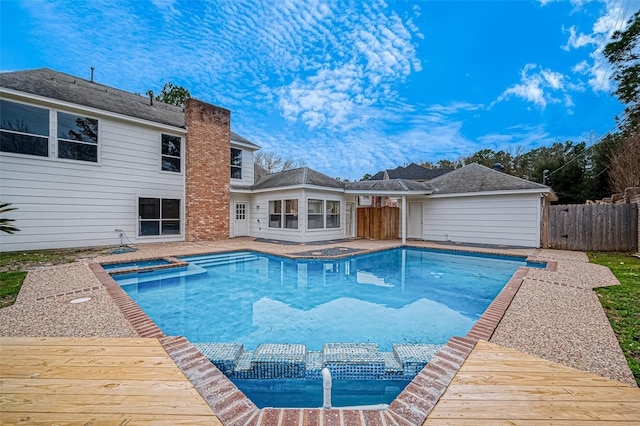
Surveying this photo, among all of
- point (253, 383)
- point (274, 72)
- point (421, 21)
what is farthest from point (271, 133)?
point (253, 383)

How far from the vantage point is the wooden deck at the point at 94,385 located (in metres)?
1.94

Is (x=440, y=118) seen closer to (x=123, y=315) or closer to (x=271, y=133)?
(x=271, y=133)

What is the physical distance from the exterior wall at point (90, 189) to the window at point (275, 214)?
4.36 metres

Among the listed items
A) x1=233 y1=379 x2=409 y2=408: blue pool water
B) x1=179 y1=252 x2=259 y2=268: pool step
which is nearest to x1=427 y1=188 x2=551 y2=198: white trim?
x1=179 y1=252 x2=259 y2=268: pool step

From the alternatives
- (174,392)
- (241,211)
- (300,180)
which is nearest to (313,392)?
(174,392)

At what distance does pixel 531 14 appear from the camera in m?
16.7

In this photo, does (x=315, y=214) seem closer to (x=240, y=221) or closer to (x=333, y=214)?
(x=333, y=214)

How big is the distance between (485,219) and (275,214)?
1070 centimetres

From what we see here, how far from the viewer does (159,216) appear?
12664mm

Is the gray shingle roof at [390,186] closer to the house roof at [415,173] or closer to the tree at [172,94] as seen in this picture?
the house roof at [415,173]

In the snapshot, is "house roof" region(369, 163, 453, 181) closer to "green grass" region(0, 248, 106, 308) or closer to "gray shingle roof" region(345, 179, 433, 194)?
"gray shingle roof" region(345, 179, 433, 194)

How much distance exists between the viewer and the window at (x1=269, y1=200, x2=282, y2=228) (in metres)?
14.6

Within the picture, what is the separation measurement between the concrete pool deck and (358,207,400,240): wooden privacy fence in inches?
373

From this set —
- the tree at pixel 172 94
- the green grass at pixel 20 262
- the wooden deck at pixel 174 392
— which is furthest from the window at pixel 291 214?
the tree at pixel 172 94
